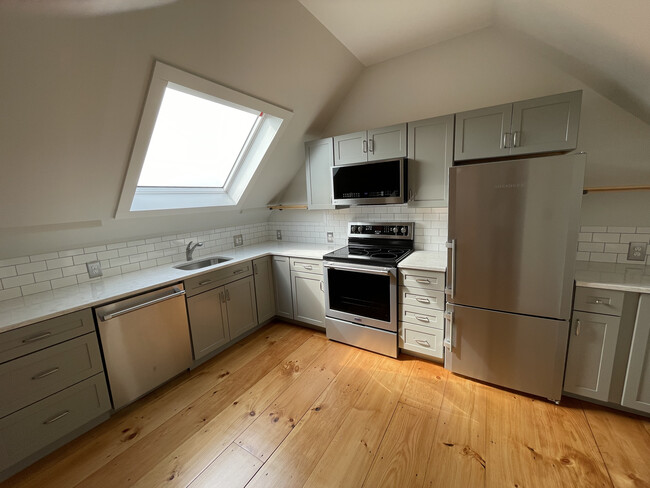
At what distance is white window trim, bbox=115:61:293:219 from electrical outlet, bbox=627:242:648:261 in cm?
291

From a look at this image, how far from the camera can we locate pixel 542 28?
66.4 inches

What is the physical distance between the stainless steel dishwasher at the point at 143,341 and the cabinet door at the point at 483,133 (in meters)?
2.56

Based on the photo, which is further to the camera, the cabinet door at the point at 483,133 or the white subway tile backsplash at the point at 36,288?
the cabinet door at the point at 483,133

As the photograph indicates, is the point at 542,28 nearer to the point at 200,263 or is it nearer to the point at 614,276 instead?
the point at 614,276

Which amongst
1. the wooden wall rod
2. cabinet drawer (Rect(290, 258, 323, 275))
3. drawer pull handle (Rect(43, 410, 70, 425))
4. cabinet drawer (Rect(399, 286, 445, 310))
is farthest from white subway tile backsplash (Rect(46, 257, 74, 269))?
the wooden wall rod

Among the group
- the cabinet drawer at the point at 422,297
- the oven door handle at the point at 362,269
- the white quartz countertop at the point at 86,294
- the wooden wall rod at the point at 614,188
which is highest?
the wooden wall rod at the point at 614,188

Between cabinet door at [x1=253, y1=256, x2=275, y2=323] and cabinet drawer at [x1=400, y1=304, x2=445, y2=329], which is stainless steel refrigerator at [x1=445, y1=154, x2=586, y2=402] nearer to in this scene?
cabinet drawer at [x1=400, y1=304, x2=445, y2=329]

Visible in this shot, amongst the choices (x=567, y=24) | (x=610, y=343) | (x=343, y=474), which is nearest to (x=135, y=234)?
(x=343, y=474)

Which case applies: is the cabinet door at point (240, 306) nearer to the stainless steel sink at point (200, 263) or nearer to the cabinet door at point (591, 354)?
the stainless steel sink at point (200, 263)

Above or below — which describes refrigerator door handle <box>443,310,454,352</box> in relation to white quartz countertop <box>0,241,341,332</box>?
below

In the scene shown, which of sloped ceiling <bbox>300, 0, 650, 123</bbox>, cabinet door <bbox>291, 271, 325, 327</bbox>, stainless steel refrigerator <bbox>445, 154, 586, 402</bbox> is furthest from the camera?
cabinet door <bbox>291, 271, 325, 327</bbox>

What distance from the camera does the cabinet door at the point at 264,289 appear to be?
9.57ft

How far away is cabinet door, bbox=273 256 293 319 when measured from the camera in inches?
117

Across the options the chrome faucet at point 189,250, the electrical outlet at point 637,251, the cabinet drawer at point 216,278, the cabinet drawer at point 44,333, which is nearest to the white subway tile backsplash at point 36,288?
the cabinet drawer at point 44,333
